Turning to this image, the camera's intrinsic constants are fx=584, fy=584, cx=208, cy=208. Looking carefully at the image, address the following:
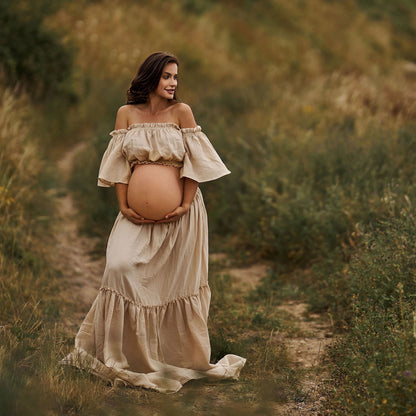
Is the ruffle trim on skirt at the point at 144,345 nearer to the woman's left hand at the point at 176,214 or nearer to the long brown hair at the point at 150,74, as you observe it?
the woman's left hand at the point at 176,214

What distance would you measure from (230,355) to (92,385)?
1.18 metres

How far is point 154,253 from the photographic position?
155 inches

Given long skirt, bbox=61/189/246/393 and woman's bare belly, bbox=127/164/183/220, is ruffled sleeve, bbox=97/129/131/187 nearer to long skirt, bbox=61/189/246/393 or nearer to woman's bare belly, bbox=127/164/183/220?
woman's bare belly, bbox=127/164/183/220

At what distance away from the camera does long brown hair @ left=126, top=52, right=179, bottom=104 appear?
12.9ft

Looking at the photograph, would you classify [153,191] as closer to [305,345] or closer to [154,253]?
[154,253]

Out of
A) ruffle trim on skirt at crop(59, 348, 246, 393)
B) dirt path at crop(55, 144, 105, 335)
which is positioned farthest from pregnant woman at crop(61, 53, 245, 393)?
dirt path at crop(55, 144, 105, 335)

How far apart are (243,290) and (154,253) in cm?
235

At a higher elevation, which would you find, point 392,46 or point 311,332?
point 392,46

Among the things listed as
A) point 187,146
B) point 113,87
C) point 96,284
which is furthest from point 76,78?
point 187,146

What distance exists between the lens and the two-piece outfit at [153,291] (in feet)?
12.6

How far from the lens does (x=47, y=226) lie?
7.18 meters

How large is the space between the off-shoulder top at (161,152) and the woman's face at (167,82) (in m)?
0.21

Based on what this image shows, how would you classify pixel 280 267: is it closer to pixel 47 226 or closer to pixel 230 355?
pixel 230 355

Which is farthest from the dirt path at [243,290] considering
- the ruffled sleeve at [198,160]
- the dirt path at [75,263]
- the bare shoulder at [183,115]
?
the bare shoulder at [183,115]
